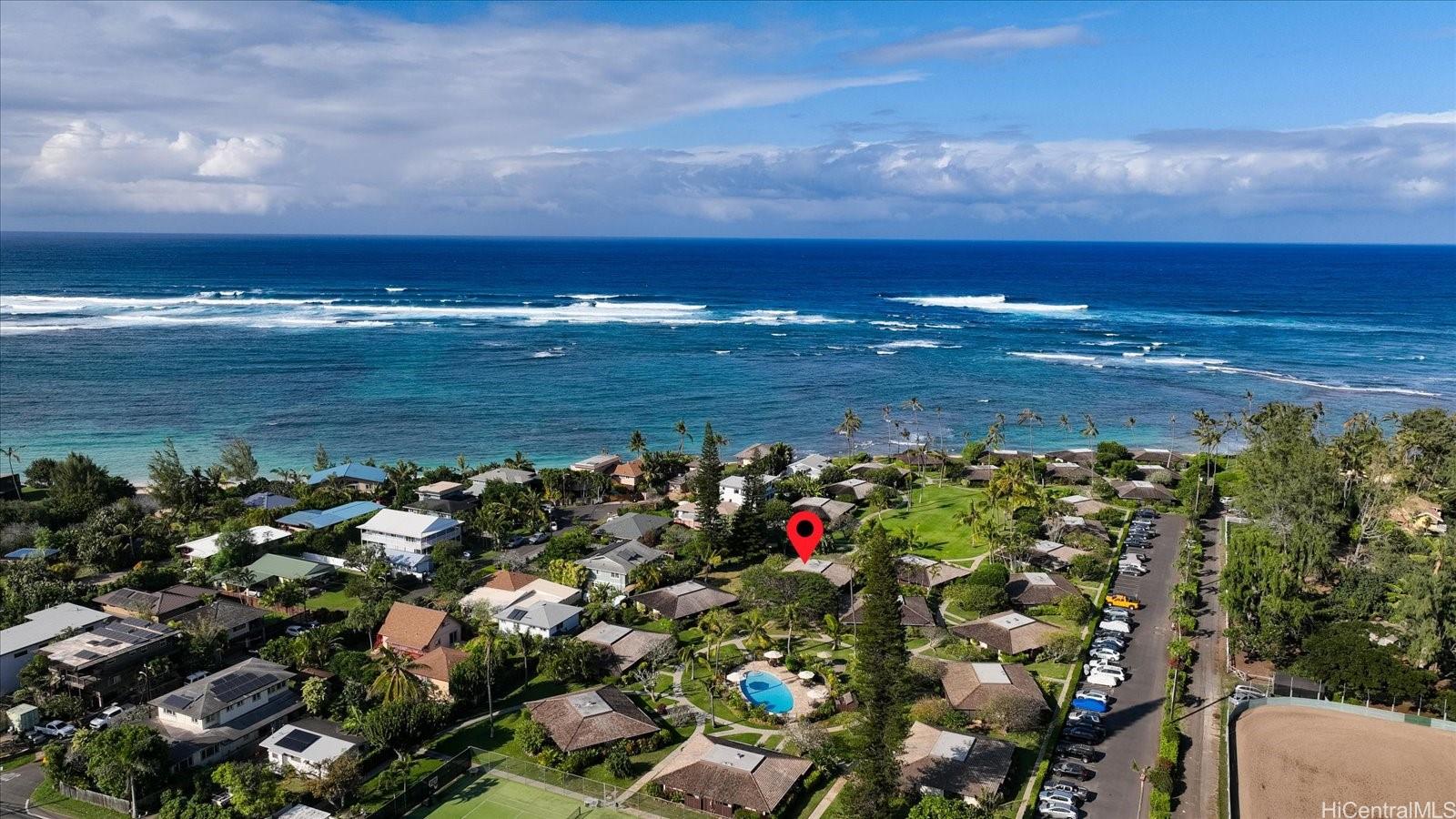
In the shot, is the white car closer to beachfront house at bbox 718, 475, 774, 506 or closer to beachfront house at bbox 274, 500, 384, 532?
beachfront house at bbox 718, 475, 774, 506

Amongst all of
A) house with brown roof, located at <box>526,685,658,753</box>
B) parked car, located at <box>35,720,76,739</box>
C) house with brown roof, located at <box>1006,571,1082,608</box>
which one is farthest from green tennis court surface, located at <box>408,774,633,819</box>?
house with brown roof, located at <box>1006,571,1082,608</box>

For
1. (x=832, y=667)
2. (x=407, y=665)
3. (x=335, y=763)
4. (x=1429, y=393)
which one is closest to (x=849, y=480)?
(x=832, y=667)

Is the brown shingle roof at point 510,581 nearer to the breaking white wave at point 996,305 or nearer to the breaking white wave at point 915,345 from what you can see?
the breaking white wave at point 915,345

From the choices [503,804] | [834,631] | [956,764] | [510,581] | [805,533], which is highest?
[805,533]

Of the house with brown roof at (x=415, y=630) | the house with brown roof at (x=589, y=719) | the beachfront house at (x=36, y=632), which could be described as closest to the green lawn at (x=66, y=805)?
the beachfront house at (x=36, y=632)

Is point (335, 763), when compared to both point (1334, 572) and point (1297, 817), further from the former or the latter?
point (1334, 572)

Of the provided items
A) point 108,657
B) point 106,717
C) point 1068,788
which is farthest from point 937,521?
point 106,717

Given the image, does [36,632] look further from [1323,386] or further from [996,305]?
[996,305]
